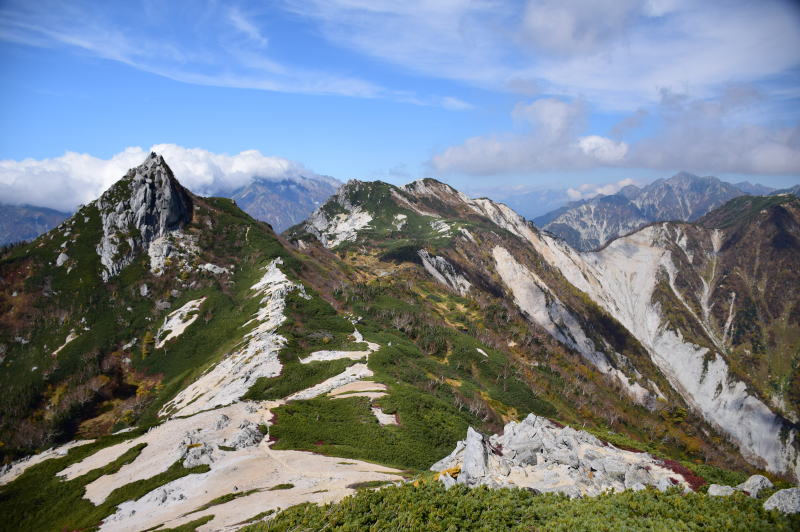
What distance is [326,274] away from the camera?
148625 millimetres

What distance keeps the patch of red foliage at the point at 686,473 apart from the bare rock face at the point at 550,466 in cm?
44

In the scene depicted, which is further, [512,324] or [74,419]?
[512,324]

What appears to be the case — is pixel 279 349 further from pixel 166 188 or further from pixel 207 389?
pixel 166 188

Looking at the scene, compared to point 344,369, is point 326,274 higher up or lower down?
higher up

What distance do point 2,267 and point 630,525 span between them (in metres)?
166

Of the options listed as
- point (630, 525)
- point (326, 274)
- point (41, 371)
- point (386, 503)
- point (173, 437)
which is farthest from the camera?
point (326, 274)

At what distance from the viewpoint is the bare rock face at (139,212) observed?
132m

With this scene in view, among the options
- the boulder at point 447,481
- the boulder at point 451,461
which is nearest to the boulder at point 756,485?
the boulder at point 447,481

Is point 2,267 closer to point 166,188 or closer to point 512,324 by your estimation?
point 166,188

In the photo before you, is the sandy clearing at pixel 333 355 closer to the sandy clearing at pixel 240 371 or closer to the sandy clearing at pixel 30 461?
the sandy clearing at pixel 240 371

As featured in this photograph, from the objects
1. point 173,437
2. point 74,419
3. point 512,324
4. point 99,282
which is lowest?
point 512,324

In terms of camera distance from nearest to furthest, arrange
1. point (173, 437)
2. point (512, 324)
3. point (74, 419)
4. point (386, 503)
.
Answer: point (386, 503) → point (173, 437) → point (74, 419) → point (512, 324)

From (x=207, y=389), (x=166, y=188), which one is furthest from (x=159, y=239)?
(x=207, y=389)

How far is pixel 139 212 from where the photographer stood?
447ft
